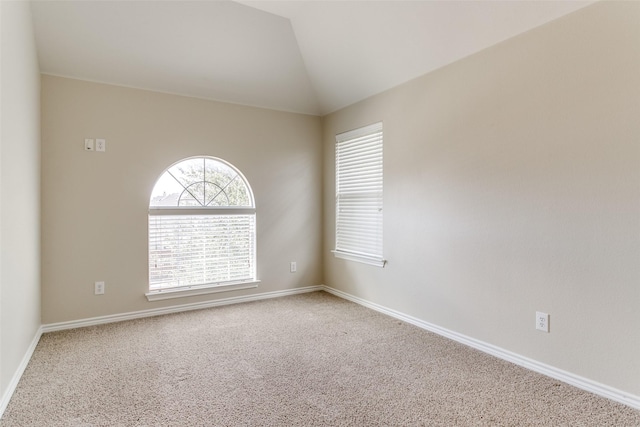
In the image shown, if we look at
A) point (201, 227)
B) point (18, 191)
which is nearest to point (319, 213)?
point (201, 227)

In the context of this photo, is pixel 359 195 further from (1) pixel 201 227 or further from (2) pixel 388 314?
(1) pixel 201 227

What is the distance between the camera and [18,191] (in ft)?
7.32

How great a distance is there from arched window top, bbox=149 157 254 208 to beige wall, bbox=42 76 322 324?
→ 11 centimetres

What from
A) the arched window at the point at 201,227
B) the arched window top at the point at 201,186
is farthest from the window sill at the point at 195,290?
the arched window top at the point at 201,186

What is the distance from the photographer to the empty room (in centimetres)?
195

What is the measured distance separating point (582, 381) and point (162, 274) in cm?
357

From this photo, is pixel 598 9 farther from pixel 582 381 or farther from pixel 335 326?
pixel 335 326

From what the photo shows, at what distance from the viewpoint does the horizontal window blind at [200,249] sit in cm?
354

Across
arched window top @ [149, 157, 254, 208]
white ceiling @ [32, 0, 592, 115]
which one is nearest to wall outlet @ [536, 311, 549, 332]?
white ceiling @ [32, 0, 592, 115]

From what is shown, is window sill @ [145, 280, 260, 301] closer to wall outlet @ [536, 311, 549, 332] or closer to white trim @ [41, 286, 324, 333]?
white trim @ [41, 286, 324, 333]

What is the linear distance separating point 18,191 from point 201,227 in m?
1.69

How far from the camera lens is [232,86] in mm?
3703

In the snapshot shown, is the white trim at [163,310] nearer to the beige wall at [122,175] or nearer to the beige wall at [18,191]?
the beige wall at [122,175]

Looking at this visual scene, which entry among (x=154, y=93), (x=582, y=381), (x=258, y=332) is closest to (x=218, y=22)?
(x=154, y=93)
